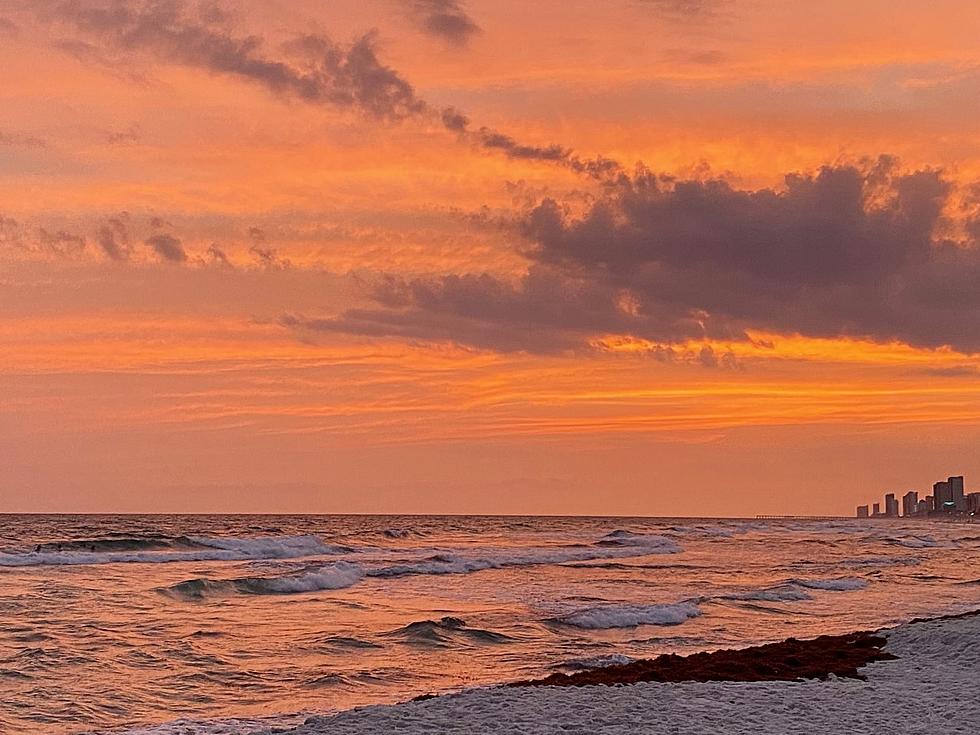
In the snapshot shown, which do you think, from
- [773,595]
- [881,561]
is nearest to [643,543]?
[881,561]

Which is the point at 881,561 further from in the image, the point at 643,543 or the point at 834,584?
the point at 643,543

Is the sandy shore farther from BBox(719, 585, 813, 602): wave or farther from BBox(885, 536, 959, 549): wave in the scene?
BBox(885, 536, 959, 549): wave

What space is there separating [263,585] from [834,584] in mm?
22264

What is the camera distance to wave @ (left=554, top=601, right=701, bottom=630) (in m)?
29.6

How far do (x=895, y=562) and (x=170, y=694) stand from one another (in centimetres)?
4703

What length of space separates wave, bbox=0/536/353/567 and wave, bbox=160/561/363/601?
57.4 ft

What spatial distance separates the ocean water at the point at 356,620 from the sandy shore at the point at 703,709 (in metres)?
3.69

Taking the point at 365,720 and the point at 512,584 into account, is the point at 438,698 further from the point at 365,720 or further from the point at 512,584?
the point at 512,584

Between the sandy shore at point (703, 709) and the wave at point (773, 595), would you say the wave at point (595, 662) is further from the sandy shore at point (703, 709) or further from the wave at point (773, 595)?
the wave at point (773, 595)

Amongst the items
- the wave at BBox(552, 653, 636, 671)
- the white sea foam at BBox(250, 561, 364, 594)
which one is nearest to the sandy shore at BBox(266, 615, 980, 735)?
the wave at BBox(552, 653, 636, 671)

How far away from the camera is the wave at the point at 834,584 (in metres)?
40.8

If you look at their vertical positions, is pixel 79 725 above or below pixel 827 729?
below

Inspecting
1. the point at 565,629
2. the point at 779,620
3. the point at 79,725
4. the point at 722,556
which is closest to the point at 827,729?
the point at 79,725

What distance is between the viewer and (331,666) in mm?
22609
